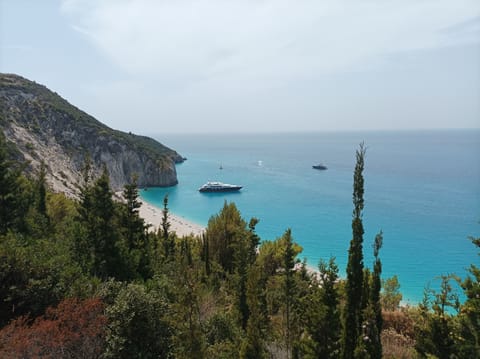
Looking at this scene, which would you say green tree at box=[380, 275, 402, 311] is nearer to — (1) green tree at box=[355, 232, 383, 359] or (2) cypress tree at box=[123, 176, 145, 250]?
(1) green tree at box=[355, 232, 383, 359]

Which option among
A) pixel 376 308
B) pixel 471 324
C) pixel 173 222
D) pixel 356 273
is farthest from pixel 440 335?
pixel 173 222

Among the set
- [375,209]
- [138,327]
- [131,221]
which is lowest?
[375,209]

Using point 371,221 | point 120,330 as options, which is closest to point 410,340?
point 120,330

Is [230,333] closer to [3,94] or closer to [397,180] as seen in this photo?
[3,94]

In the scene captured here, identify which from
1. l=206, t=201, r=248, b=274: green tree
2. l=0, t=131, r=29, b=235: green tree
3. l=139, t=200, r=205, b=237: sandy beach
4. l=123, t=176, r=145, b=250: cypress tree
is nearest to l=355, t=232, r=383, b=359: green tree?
l=123, t=176, r=145, b=250: cypress tree

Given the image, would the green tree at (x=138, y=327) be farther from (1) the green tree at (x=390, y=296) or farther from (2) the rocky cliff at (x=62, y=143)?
(2) the rocky cliff at (x=62, y=143)

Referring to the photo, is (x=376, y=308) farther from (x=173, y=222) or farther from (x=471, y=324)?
(x=173, y=222)
